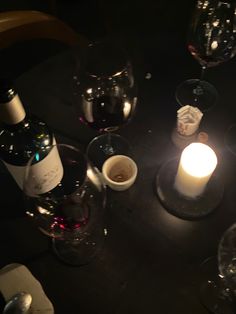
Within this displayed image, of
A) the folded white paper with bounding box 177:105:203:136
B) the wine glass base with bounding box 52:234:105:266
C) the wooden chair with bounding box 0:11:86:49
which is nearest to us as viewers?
the wine glass base with bounding box 52:234:105:266

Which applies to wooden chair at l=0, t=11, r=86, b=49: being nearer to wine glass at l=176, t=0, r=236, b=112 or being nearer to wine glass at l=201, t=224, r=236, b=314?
wine glass at l=176, t=0, r=236, b=112

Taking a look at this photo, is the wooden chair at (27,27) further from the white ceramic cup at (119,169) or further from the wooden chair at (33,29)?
the white ceramic cup at (119,169)

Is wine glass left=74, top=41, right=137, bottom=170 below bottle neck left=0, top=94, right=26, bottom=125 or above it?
below

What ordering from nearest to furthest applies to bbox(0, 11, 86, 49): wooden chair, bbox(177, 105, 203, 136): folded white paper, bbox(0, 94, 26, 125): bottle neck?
1. bbox(0, 94, 26, 125): bottle neck
2. bbox(177, 105, 203, 136): folded white paper
3. bbox(0, 11, 86, 49): wooden chair

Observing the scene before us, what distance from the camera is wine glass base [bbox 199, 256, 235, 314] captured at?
0.58m

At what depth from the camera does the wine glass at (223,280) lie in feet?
1.77

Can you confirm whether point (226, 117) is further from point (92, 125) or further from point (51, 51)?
point (51, 51)

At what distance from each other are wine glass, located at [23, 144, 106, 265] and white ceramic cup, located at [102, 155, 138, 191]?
90 mm

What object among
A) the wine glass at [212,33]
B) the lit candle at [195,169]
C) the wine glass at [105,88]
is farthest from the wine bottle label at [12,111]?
the wine glass at [212,33]

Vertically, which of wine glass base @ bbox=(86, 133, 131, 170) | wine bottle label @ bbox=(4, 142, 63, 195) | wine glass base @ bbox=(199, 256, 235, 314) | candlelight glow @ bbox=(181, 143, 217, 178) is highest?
wine bottle label @ bbox=(4, 142, 63, 195)

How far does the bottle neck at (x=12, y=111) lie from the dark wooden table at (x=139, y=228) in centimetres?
21

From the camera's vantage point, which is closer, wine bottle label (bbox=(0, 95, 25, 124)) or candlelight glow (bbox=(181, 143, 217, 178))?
wine bottle label (bbox=(0, 95, 25, 124))

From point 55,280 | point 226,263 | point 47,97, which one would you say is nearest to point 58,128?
point 47,97

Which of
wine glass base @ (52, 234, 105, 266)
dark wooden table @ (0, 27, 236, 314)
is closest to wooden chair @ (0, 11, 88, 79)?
dark wooden table @ (0, 27, 236, 314)
